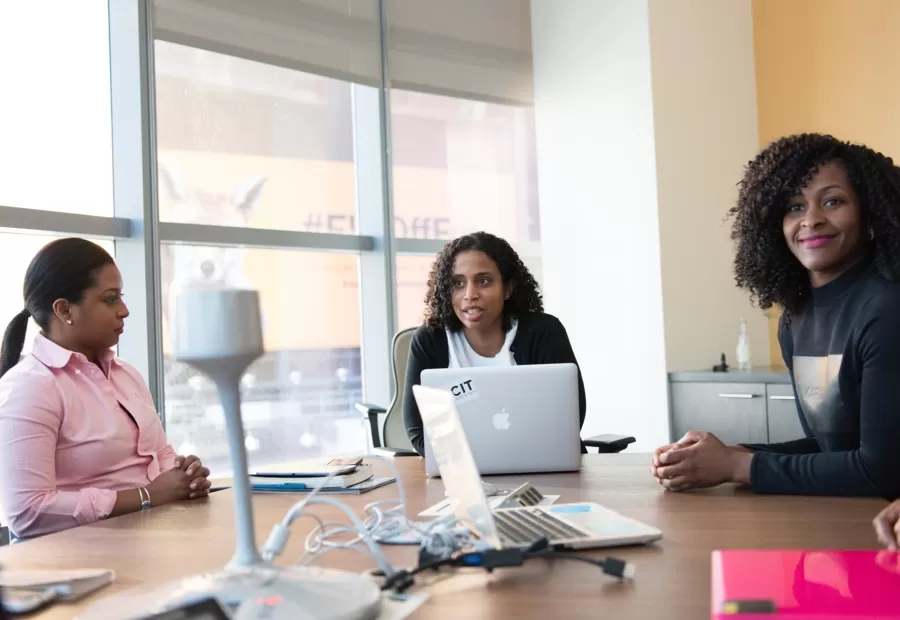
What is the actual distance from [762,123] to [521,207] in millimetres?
1321

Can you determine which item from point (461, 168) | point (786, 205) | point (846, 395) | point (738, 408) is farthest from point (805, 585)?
point (461, 168)

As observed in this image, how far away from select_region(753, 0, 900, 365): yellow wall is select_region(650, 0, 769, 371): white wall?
113 millimetres

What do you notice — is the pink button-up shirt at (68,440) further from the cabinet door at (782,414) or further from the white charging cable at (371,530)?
the cabinet door at (782,414)

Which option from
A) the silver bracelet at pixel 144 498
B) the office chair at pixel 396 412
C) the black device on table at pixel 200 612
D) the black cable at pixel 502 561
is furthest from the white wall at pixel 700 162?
the black device on table at pixel 200 612

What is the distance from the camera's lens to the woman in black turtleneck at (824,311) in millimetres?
1713

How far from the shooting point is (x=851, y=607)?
86 centimetres

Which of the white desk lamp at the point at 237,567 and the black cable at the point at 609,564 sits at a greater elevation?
the white desk lamp at the point at 237,567

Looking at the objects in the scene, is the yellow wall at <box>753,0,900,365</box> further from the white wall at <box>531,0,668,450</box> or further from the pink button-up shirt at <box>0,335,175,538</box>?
the pink button-up shirt at <box>0,335,175,538</box>

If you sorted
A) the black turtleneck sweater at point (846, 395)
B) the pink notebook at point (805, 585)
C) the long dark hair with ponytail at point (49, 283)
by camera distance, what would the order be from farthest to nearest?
the long dark hair with ponytail at point (49, 283) < the black turtleneck sweater at point (846, 395) < the pink notebook at point (805, 585)

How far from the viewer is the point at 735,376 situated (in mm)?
3959

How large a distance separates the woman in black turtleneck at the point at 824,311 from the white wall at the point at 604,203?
6.52 ft

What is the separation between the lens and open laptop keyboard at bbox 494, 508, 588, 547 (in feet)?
4.39

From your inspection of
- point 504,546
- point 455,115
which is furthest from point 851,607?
point 455,115

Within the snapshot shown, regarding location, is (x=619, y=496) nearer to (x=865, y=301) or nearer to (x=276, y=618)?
(x=865, y=301)
